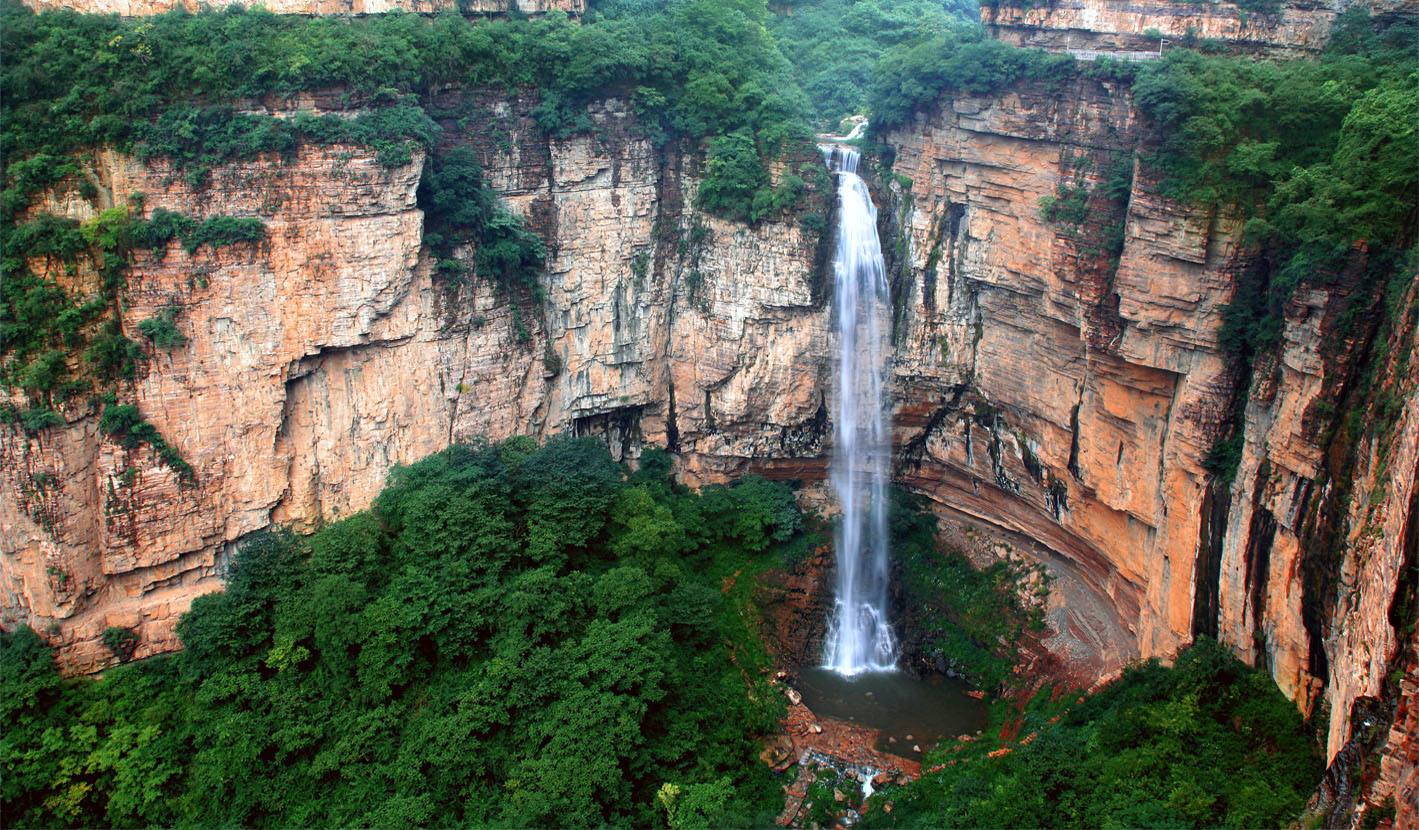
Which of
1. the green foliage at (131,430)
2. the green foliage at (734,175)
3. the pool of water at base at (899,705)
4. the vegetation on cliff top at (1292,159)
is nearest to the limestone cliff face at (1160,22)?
the vegetation on cliff top at (1292,159)

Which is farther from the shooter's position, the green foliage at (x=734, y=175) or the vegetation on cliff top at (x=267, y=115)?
the green foliage at (x=734, y=175)

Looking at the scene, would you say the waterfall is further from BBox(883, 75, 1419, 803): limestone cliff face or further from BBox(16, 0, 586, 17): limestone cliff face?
BBox(16, 0, 586, 17): limestone cliff face

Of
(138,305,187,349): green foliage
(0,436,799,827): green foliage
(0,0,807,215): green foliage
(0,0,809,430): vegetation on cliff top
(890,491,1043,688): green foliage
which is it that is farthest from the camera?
(890,491,1043,688): green foliage

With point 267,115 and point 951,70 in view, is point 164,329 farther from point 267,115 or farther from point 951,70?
point 951,70

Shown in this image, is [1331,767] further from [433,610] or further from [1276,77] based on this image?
[433,610]

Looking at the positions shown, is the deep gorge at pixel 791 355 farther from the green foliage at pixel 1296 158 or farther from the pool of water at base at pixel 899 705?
the pool of water at base at pixel 899 705

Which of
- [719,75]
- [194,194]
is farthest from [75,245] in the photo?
[719,75]

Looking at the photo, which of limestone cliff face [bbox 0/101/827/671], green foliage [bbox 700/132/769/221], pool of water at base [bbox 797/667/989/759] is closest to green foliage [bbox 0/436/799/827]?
limestone cliff face [bbox 0/101/827/671]
